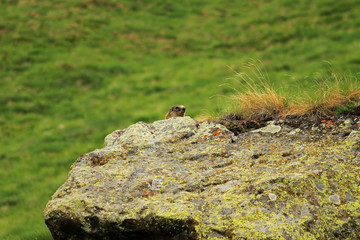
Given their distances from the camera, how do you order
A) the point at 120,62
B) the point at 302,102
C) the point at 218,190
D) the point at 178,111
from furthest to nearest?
the point at 120,62 → the point at 178,111 → the point at 302,102 → the point at 218,190

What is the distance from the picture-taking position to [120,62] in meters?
23.1

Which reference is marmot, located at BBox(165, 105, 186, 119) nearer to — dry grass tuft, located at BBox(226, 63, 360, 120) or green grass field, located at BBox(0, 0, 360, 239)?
dry grass tuft, located at BBox(226, 63, 360, 120)

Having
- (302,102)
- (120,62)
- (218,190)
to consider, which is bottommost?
(120,62)

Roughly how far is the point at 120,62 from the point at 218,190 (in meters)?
19.7

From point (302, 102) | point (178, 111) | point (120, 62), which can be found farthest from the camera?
point (120, 62)

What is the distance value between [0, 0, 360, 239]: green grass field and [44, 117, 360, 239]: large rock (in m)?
5.17

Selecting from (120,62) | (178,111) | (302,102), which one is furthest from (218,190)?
(120,62)

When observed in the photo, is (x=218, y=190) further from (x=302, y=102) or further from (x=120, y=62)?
(x=120, y=62)

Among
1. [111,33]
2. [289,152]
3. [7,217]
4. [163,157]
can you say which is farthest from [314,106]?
[111,33]

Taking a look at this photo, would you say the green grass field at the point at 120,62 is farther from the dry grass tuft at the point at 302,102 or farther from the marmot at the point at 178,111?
the dry grass tuft at the point at 302,102

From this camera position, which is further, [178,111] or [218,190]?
[178,111]

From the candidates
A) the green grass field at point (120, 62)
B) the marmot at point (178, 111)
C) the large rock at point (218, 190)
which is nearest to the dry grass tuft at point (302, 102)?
the large rock at point (218, 190)

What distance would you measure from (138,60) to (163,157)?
19018 millimetres

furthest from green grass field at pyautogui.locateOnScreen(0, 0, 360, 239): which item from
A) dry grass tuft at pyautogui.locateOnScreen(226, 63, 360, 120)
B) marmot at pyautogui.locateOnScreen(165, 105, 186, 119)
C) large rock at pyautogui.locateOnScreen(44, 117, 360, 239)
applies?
dry grass tuft at pyautogui.locateOnScreen(226, 63, 360, 120)
